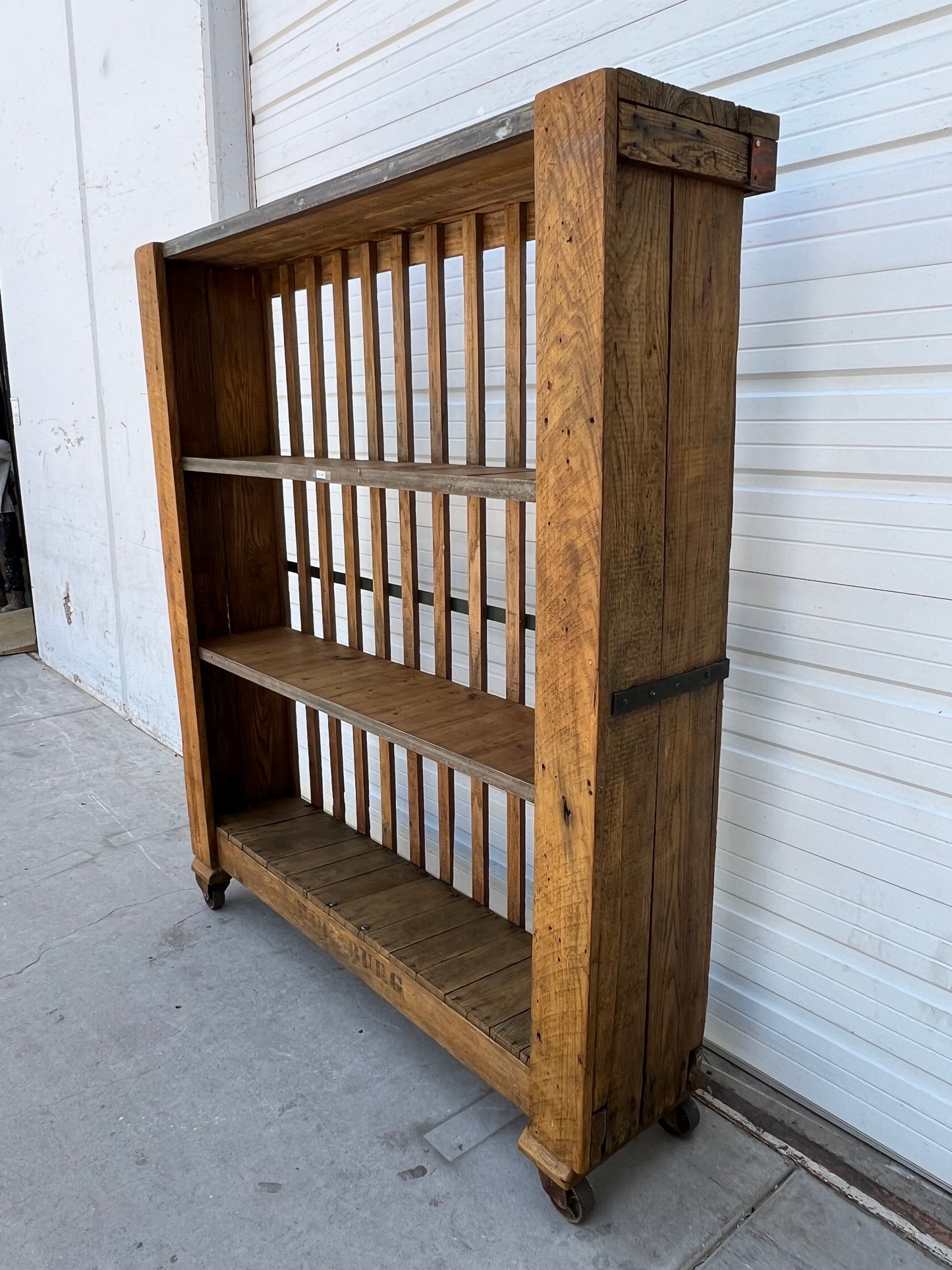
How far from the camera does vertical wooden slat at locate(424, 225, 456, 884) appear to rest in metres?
2.21

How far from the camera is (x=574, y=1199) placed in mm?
1729

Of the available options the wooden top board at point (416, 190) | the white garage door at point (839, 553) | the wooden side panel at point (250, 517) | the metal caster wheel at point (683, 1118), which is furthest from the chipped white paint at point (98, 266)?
the metal caster wheel at point (683, 1118)

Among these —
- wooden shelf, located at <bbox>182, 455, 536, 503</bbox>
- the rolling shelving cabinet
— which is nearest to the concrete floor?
the rolling shelving cabinet

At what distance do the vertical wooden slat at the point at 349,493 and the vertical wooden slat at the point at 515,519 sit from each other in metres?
0.55

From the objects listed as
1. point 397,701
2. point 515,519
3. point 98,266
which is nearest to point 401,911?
point 397,701

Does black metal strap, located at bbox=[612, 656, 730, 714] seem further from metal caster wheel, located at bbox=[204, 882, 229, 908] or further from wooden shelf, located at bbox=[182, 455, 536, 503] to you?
metal caster wheel, located at bbox=[204, 882, 229, 908]

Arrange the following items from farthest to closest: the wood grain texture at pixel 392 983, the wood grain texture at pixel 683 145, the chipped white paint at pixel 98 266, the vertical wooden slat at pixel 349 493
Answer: the chipped white paint at pixel 98 266
the vertical wooden slat at pixel 349 493
the wood grain texture at pixel 392 983
the wood grain texture at pixel 683 145

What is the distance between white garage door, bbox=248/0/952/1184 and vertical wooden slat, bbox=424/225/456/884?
1.58 ft

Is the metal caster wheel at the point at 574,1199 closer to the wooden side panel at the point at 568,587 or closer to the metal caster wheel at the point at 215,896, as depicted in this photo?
the wooden side panel at the point at 568,587

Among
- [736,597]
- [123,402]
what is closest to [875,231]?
[736,597]

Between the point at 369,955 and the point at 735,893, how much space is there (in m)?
0.84

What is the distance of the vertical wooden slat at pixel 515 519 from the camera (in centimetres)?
198

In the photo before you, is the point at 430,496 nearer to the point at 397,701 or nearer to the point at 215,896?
the point at 397,701

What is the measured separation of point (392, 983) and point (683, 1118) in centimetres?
67
